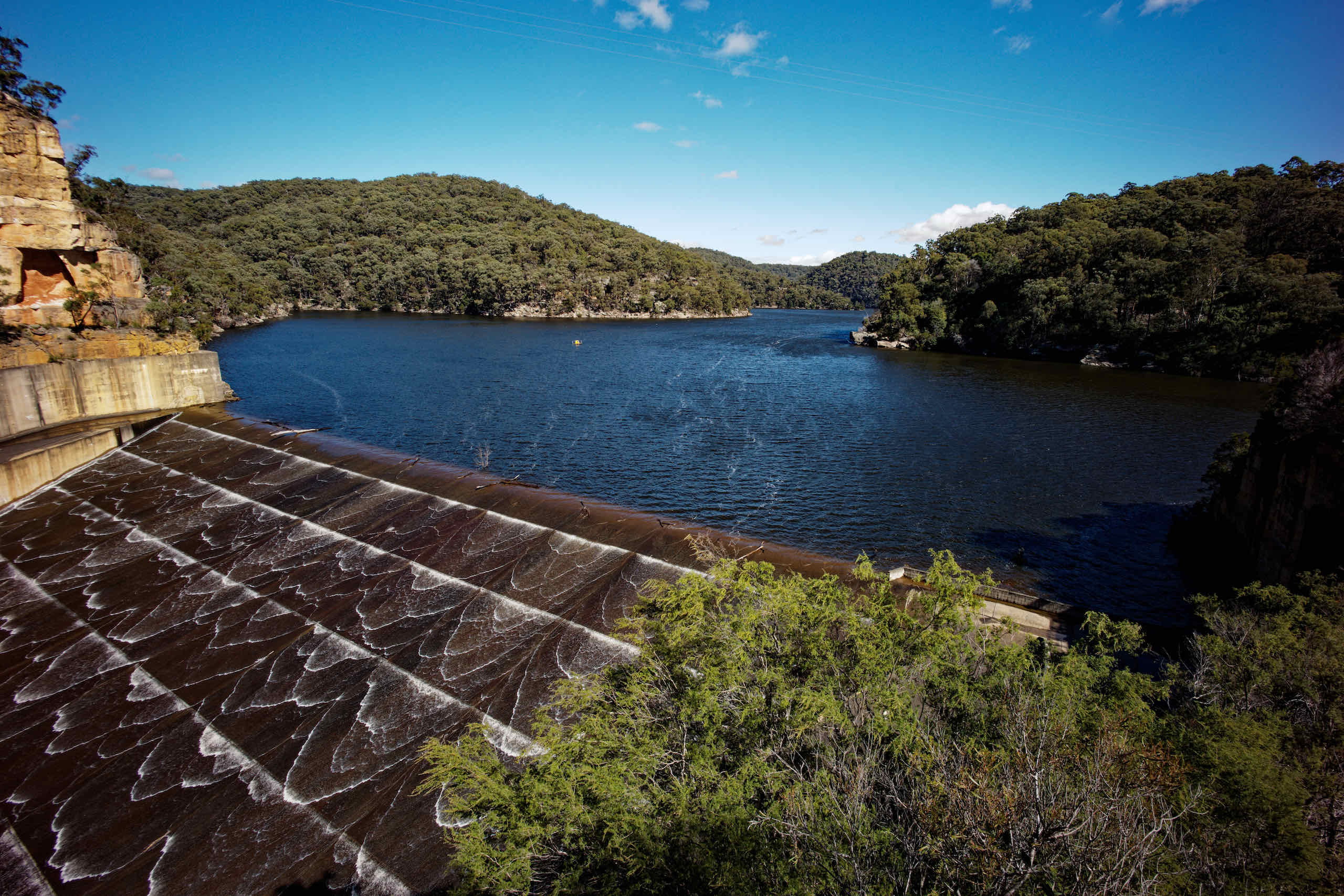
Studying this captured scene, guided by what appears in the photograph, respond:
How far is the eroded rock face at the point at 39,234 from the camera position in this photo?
3198 centimetres

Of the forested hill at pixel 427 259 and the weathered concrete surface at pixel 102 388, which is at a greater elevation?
the forested hill at pixel 427 259

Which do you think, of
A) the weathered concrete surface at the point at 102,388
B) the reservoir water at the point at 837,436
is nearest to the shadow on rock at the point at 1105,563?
the reservoir water at the point at 837,436

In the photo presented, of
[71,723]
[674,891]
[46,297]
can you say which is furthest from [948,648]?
[46,297]

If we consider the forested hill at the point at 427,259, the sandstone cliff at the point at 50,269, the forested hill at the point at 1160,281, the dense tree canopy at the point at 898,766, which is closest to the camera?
the dense tree canopy at the point at 898,766

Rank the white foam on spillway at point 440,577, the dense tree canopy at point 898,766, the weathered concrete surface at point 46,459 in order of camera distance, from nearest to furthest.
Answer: the dense tree canopy at point 898,766 < the white foam on spillway at point 440,577 < the weathered concrete surface at point 46,459

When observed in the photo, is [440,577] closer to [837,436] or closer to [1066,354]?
[837,436]

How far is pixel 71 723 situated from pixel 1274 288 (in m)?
91.4

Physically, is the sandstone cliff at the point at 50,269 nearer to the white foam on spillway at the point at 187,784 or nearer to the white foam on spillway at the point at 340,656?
the white foam on spillway at the point at 340,656

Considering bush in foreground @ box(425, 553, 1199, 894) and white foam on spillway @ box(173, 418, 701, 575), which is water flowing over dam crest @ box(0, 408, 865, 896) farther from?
bush in foreground @ box(425, 553, 1199, 894)

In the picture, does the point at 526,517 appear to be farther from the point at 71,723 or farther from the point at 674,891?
the point at 674,891

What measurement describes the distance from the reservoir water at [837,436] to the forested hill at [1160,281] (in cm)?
562

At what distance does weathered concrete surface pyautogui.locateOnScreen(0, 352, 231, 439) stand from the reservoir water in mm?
4850

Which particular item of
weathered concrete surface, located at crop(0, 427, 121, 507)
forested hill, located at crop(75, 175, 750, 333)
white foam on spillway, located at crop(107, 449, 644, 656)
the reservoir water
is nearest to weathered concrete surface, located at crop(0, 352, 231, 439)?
weathered concrete surface, located at crop(0, 427, 121, 507)

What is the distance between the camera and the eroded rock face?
3198 centimetres
